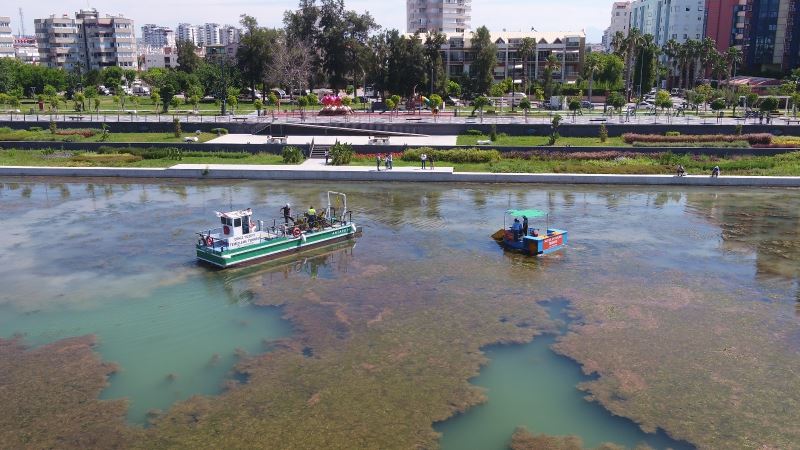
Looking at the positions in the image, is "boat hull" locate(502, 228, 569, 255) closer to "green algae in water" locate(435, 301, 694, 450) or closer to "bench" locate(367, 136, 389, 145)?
"green algae in water" locate(435, 301, 694, 450)

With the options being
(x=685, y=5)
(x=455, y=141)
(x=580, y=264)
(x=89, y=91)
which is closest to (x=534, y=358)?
(x=580, y=264)

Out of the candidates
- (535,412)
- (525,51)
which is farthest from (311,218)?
(525,51)

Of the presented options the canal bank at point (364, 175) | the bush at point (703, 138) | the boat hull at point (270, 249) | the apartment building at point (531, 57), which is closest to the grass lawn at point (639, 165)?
the canal bank at point (364, 175)

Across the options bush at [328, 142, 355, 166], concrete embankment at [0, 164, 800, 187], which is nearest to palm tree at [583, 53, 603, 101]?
concrete embankment at [0, 164, 800, 187]

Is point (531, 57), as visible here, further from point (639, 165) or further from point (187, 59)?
point (639, 165)

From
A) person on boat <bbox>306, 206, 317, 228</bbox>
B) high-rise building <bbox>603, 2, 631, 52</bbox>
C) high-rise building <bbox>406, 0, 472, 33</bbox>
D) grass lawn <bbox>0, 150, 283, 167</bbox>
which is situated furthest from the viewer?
high-rise building <bbox>603, 2, 631, 52</bbox>

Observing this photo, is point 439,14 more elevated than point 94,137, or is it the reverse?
point 439,14

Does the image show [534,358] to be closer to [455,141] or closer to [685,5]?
[455,141]
